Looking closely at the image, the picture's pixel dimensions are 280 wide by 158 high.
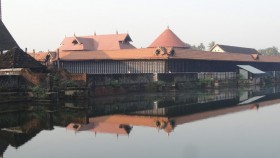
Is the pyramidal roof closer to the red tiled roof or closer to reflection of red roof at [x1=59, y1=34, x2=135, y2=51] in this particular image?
reflection of red roof at [x1=59, y1=34, x2=135, y2=51]

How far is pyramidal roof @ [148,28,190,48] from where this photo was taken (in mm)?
→ 58156

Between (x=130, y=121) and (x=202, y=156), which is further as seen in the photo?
(x=130, y=121)

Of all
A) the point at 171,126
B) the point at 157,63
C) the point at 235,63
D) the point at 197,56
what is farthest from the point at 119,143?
the point at 235,63

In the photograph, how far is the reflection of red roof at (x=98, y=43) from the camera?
56594 mm

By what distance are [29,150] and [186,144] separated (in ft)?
16.5

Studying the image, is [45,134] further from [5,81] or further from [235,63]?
[235,63]

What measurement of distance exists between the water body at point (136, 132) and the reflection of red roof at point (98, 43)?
34.5 m

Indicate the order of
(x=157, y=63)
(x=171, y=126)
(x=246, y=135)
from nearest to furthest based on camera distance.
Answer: (x=246, y=135) → (x=171, y=126) → (x=157, y=63)

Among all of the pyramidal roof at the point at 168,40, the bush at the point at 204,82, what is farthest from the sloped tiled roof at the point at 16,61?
the pyramidal roof at the point at 168,40

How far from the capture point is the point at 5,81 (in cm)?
2619

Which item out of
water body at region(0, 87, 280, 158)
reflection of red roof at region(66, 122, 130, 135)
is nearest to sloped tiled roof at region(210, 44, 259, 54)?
water body at region(0, 87, 280, 158)

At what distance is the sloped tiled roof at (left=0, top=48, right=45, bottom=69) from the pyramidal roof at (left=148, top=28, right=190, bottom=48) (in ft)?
106

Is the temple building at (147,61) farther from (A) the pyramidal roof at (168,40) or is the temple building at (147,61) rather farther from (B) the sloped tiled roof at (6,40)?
(B) the sloped tiled roof at (6,40)

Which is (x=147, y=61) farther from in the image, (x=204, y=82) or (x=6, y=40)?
(x=6, y=40)
